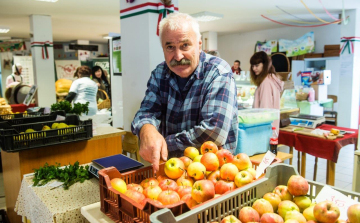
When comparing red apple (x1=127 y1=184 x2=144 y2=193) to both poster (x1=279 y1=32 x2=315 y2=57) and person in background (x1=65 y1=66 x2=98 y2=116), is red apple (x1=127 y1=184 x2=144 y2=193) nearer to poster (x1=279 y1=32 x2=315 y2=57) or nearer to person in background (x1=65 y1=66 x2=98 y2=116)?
person in background (x1=65 y1=66 x2=98 y2=116)

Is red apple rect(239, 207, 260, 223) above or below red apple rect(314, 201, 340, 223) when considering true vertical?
below

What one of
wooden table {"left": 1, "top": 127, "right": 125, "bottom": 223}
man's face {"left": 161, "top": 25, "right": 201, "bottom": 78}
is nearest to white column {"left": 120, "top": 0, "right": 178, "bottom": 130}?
wooden table {"left": 1, "top": 127, "right": 125, "bottom": 223}

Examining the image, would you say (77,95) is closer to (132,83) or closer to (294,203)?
(132,83)

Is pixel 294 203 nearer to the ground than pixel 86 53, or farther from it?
nearer to the ground

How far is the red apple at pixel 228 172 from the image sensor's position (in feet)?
4.30

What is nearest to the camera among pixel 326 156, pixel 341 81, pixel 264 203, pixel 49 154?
pixel 264 203

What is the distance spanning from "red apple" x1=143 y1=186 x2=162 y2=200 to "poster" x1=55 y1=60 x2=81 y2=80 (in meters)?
15.0

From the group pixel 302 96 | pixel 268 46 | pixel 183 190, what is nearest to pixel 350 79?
pixel 302 96

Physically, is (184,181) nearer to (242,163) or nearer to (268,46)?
(242,163)

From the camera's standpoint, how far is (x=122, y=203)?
1.17 metres

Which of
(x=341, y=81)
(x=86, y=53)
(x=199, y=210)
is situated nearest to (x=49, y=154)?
(x=199, y=210)

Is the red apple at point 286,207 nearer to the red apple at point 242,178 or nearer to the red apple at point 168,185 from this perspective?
the red apple at point 242,178

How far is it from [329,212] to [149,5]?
10.9ft

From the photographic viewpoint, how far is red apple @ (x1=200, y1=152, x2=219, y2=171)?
4.46ft
